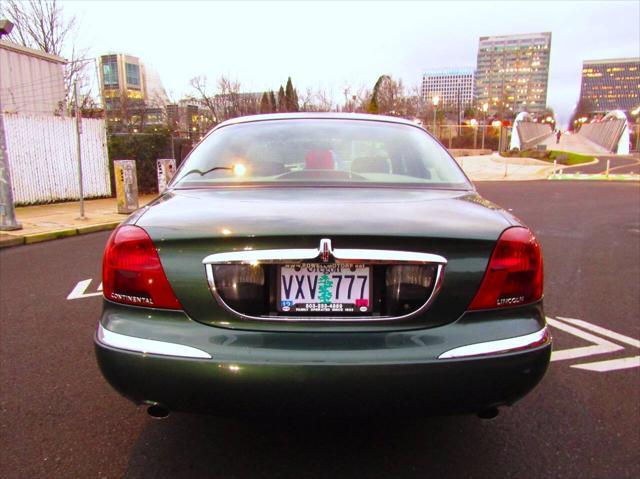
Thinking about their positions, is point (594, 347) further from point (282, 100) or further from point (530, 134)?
point (530, 134)

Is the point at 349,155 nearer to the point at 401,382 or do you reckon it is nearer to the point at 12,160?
the point at 401,382

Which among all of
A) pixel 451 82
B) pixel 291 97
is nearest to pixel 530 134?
pixel 291 97

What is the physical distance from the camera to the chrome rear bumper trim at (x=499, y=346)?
5.43 ft

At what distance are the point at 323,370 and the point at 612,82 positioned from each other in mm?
182266

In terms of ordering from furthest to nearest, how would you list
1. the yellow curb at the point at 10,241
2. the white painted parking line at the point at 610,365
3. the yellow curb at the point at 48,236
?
the yellow curb at the point at 48,236, the yellow curb at the point at 10,241, the white painted parking line at the point at 610,365

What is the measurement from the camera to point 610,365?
318cm

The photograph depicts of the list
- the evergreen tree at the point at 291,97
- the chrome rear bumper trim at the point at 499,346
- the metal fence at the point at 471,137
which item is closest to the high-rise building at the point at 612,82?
the metal fence at the point at 471,137

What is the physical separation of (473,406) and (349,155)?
59.7 inches

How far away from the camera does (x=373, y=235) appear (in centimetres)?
167

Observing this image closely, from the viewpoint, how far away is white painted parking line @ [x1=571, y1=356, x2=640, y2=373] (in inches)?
123

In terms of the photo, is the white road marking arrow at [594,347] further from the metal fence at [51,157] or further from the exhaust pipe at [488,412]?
the metal fence at [51,157]

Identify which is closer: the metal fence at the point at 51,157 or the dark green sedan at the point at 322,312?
the dark green sedan at the point at 322,312

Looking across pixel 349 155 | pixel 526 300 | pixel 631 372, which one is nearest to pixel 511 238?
pixel 526 300

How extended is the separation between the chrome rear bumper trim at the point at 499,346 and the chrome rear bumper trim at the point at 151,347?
0.85 meters
